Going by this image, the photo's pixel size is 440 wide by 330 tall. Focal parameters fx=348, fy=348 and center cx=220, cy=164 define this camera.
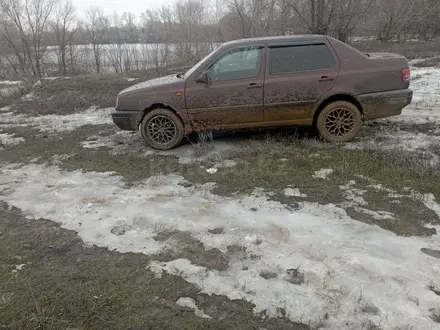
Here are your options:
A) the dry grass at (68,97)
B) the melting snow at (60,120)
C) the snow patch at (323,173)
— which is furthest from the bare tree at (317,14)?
the snow patch at (323,173)

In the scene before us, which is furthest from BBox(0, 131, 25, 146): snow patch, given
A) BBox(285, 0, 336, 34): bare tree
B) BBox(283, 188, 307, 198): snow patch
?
BBox(285, 0, 336, 34): bare tree

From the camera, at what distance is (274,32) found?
18.5 meters

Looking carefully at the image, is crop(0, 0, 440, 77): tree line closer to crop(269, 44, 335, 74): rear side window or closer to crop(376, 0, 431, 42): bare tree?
crop(376, 0, 431, 42): bare tree

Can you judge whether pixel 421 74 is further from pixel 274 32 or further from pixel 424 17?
pixel 424 17

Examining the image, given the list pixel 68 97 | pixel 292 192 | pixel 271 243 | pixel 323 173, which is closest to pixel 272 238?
pixel 271 243

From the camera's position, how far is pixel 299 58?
542 centimetres

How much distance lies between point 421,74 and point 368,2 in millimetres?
7401

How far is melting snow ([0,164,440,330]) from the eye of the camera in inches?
96.5

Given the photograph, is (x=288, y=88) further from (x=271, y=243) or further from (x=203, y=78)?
(x=271, y=243)

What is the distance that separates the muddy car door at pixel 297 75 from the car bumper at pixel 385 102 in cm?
64

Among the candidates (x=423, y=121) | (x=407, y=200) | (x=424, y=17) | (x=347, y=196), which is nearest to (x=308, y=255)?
(x=347, y=196)

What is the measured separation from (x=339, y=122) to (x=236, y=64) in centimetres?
187

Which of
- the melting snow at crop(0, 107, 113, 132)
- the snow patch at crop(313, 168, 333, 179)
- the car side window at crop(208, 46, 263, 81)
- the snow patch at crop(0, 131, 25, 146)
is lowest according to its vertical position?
the snow patch at crop(313, 168, 333, 179)

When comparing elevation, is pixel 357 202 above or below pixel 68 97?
below
